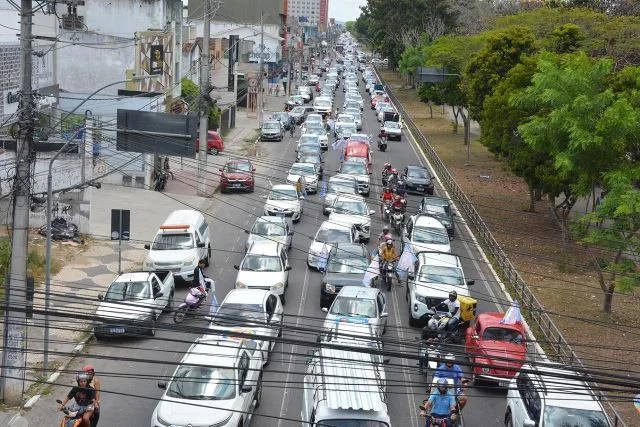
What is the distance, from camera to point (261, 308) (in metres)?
21.4

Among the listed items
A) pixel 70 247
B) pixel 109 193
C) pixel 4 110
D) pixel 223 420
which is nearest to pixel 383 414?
pixel 223 420

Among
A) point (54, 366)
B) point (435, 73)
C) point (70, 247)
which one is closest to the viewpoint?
point (54, 366)

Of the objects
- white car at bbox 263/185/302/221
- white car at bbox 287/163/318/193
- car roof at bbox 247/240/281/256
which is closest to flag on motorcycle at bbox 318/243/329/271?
car roof at bbox 247/240/281/256

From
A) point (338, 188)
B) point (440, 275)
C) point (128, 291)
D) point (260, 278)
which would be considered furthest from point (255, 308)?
point (338, 188)

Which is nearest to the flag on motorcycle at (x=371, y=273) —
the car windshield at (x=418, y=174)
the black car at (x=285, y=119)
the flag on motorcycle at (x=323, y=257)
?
the flag on motorcycle at (x=323, y=257)

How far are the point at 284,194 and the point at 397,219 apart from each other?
180 inches

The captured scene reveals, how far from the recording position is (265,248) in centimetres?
2731

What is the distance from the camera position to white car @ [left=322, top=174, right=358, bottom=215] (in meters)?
37.6

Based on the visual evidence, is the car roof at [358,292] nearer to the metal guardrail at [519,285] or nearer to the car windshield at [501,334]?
the car windshield at [501,334]

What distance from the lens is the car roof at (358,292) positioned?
2264cm

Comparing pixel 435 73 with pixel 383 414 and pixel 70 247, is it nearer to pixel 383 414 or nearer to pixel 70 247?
pixel 70 247

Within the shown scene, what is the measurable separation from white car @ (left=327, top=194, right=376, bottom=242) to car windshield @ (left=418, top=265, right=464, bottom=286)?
23.8ft

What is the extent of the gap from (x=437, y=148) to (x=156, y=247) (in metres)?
36.4

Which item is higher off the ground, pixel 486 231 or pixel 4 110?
pixel 4 110
